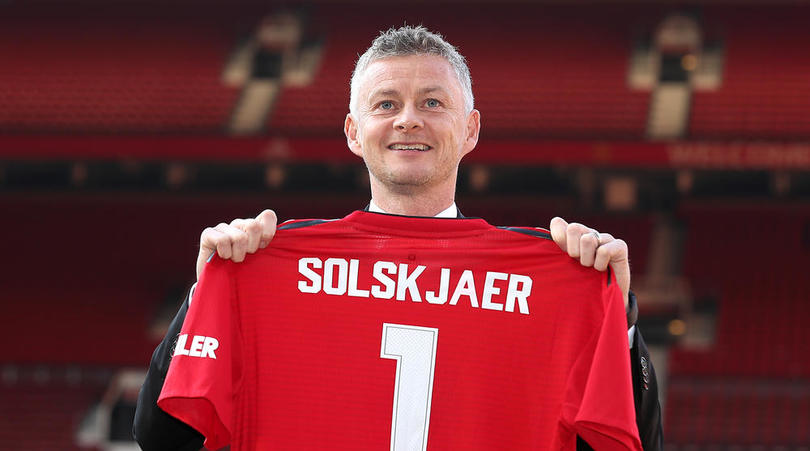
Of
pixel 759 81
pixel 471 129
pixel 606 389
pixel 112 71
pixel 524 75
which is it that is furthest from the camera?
pixel 112 71

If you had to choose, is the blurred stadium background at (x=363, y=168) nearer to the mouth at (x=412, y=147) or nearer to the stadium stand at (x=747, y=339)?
the stadium stand at (x=747, y=339)

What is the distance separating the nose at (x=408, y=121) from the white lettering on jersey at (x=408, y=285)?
331 mm

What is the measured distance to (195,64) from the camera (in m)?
12.9

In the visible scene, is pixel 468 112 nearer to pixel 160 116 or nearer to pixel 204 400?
pixel 204 400

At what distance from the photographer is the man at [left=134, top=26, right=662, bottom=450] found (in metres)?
2.62

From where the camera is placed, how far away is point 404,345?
102 inches

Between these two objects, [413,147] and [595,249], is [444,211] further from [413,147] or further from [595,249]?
[595,249]

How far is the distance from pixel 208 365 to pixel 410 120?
73 cm

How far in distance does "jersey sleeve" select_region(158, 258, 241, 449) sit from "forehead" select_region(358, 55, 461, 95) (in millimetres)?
595

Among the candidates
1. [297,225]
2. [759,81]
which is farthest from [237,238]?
[759,81]

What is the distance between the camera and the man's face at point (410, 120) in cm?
262

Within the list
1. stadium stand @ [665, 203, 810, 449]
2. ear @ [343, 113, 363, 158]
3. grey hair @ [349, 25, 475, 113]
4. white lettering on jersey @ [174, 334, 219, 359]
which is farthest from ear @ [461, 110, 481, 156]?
stadium stand @ [665, 203, 810, 449]

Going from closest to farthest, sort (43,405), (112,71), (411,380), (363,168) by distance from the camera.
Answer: (411,380), (43,405), (363,168), (112,71)

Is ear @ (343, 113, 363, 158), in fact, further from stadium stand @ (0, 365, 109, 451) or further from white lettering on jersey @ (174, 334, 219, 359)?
stadium stand @ (0, 365, 109, 451)
